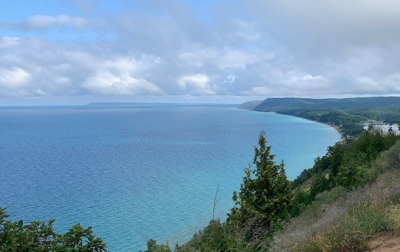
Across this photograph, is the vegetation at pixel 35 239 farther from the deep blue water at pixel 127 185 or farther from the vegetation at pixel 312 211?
the deep blue water at pixel 127 185

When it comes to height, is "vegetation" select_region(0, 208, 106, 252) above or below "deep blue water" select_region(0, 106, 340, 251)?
above

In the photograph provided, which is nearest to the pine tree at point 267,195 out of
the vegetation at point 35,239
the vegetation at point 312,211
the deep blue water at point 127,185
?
the vegetation at point 312,211

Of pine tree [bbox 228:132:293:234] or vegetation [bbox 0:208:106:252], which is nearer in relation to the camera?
vegetation [bbox 0:208:106:252]

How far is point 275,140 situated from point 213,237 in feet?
326

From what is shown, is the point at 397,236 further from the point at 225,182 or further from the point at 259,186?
the point at 225,182

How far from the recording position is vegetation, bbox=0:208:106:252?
17.6ft

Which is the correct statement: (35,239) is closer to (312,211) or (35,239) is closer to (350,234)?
(350,234)

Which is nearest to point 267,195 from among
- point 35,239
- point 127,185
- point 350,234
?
point 350,234

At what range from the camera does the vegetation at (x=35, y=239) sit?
5378 mm

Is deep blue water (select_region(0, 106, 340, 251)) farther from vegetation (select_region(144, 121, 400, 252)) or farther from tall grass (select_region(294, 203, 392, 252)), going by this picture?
tall grass (select_region(294, 203, 392, 252))

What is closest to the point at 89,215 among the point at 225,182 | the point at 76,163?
the point at 225,182

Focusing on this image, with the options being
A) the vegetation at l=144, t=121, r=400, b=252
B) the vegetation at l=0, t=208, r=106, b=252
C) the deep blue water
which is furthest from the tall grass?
the deep blue water

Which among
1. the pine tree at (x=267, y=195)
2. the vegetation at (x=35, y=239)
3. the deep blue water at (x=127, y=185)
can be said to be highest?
the vegetation at (x=35, y=239)

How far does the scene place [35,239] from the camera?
5.76 metres
